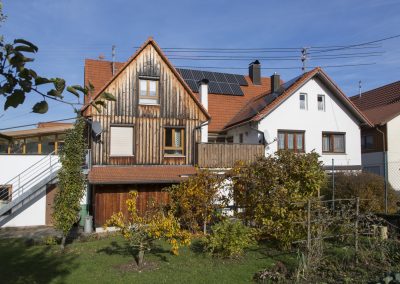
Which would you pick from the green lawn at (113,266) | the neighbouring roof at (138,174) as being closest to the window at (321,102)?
the neighbouring roof at (138,174)

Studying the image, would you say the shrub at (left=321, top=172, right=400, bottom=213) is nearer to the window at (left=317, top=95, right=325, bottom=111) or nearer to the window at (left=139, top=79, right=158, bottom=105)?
the window at (left=317, top=95, right=325, bottom=111)

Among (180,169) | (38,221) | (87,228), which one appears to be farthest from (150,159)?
(38,221)

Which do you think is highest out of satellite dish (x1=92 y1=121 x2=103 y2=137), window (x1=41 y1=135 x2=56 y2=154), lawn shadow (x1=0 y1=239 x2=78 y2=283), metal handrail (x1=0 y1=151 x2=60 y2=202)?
satellite dish (x1=92 y1=121 x2=103 y2=137)

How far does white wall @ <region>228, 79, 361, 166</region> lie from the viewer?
24822mm

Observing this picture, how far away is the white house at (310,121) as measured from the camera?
81.0 ft

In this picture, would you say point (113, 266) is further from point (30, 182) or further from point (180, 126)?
point (30, 182)

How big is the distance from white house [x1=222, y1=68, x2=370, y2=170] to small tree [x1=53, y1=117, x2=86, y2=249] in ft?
40.6

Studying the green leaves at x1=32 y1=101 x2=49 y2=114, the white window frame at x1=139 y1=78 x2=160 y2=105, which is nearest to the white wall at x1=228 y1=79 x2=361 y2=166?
the white window frame at x1=139 y1=78 x2=160 y2=105

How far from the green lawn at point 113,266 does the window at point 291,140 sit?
13084 mm

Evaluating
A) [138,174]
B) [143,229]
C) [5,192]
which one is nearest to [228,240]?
[143,229]

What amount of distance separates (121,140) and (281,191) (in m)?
10.8

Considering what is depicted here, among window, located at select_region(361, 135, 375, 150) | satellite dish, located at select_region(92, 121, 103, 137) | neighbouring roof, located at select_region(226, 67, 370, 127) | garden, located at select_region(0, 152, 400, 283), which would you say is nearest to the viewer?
garden, located at select_region(0, 152, 400, 283)

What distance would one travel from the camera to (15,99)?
2.07m

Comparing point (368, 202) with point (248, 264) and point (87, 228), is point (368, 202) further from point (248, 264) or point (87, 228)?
point (87, 228)
